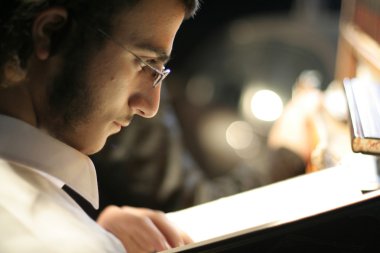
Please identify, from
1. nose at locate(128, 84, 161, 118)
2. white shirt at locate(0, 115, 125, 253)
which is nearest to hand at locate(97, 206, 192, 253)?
white shirt at locate(0, 115, 125, 253)

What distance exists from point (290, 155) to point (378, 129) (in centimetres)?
81

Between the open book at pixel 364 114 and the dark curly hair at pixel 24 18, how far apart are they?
452mm

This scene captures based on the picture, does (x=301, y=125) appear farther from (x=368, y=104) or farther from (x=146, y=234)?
(x=146, y=234)

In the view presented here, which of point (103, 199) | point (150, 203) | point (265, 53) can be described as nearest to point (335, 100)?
point (150, 203)

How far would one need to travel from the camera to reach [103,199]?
217 centimetres

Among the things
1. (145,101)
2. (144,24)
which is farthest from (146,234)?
(144,24)

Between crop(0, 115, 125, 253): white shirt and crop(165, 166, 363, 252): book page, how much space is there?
0.22m

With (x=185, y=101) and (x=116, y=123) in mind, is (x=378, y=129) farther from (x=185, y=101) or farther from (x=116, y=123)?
(x=185, y=101)

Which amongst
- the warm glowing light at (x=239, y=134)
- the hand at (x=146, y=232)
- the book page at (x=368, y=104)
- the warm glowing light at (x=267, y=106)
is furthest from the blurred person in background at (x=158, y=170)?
the warm glowing light at (x=239, y=134)

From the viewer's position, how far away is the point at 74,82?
1.00m

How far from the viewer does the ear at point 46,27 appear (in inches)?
36.9

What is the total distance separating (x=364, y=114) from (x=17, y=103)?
64 centimetres

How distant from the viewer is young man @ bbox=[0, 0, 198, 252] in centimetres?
93

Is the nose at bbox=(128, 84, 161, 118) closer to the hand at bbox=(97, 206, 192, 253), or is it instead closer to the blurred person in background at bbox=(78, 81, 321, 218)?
the hand at bbox=(97, 206, 192, 253)
